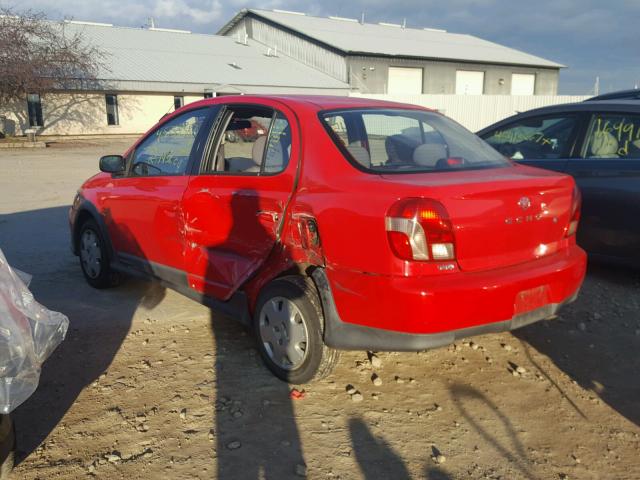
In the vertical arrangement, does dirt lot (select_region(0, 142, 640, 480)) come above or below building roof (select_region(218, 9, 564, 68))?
below

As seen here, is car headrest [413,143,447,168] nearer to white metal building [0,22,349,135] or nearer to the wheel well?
the wheel well

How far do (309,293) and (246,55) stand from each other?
39.3 m

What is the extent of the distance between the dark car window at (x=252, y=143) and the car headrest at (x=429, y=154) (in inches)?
30.6

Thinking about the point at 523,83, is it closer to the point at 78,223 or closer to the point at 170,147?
the point at 78,223

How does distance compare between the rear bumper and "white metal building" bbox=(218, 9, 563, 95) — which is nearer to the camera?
the rear bumper

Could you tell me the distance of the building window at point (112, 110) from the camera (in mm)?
32656

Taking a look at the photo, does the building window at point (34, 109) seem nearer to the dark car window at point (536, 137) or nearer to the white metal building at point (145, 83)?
the white metal building at point (145, 83)

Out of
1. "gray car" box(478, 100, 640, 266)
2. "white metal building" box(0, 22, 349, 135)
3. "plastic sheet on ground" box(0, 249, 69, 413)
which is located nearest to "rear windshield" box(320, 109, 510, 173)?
"gray car" box(478, 100, 640, 266)

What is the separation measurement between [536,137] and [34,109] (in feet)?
101

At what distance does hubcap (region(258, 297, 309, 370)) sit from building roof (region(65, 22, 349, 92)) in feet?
102

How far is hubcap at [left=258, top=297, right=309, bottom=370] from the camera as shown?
339 centimetres

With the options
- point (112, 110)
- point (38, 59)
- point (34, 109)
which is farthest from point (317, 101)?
point (112, 110)

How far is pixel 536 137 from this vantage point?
228 inches

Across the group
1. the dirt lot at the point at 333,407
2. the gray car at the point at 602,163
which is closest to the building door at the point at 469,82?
the gray car at the point at 602,163
